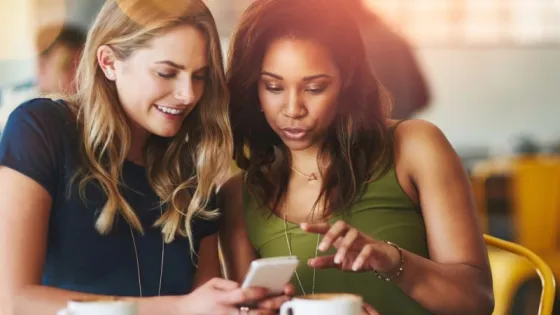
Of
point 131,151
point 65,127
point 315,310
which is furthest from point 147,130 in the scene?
point 315,310

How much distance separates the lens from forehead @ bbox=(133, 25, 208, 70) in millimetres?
1332

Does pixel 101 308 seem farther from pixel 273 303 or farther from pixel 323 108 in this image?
pixel 323 108

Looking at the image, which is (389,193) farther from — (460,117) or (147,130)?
(460,117)

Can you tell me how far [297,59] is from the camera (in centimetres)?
142

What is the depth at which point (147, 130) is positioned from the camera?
4.69 ft

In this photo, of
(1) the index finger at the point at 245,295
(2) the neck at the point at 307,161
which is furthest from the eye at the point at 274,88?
(1) the index finger at the point at 245,295

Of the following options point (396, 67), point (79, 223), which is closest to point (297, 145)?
point (79, 223)

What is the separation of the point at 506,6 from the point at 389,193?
430cm

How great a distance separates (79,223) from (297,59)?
0.42 metres

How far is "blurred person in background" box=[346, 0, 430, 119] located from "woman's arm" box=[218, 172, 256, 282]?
1.99 feet

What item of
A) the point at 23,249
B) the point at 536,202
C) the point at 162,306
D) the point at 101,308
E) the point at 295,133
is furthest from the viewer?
the point at 536,202

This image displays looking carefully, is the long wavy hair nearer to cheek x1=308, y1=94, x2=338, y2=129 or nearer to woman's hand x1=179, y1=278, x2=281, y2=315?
cheek x1=308, y1=94, x2=338, y2=129

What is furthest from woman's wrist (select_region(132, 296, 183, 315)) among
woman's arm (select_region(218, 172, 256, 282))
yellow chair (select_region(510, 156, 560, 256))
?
yellow chair (select_region(510, 156, 560, 256))

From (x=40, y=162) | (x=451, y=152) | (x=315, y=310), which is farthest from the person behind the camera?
(x=451, y=152)
